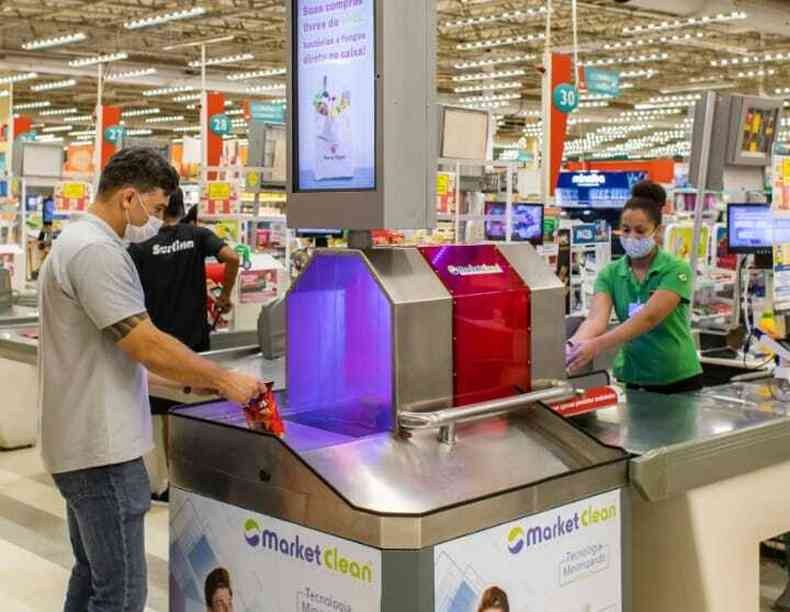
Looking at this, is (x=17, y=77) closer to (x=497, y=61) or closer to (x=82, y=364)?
(x=497, y=61)

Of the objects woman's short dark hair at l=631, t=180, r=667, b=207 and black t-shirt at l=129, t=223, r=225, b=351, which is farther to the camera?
black t-shirt at l=129, t=223, r=225, b=351

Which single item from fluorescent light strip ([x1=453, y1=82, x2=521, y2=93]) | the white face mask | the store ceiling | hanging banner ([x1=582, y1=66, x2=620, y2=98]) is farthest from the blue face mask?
fluorescent light strip ([x1=453, y1=82, x2=521, y2=93])

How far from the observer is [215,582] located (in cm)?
254

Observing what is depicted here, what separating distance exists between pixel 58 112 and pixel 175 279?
28.6 meters

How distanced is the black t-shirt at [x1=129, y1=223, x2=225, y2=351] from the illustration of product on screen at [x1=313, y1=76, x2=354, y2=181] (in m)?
2.64

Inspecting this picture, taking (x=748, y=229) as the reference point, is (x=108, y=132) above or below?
above

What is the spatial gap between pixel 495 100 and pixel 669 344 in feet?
→ 78.8

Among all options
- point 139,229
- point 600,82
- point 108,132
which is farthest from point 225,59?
point 139,229

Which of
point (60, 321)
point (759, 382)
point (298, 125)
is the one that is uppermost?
point (298, 125)

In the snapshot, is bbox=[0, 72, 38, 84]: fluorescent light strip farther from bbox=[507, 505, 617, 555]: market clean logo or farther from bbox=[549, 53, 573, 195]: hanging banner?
bbox=[507, 505, 617, 555]: market clean logo

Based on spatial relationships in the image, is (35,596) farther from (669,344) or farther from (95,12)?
(95,12)

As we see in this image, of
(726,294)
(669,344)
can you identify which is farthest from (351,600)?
(726,294)

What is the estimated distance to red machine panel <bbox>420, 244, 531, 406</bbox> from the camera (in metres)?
2.58

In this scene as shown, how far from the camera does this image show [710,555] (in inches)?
110
